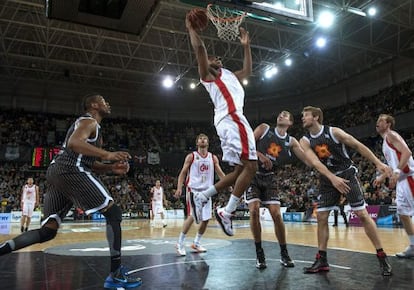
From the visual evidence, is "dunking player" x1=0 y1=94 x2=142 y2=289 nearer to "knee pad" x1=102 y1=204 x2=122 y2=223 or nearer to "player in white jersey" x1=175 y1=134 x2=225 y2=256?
"knee pad" x1=102 y1=204 x2=122 y2=223

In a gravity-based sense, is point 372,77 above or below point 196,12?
above

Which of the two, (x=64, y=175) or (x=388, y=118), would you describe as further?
(x=388, y=118)

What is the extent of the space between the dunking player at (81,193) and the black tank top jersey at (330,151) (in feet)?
8.15

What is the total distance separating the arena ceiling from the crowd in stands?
263 centimetres

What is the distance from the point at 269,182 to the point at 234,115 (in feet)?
5.09

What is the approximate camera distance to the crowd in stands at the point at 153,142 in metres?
22.5

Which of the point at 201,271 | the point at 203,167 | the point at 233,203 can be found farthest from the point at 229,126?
the point at 203,167

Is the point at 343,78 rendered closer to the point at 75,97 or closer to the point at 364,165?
the point at 364,165

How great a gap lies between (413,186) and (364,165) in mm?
16921

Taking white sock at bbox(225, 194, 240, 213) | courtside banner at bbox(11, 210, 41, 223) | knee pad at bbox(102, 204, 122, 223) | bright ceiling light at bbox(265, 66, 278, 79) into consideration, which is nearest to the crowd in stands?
courtside banner at bbox(11, 210, 41, 223)

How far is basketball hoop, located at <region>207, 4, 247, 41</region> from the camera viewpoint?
23.9ft

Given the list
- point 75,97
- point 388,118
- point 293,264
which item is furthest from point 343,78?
point 293,264

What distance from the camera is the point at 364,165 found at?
21719mm

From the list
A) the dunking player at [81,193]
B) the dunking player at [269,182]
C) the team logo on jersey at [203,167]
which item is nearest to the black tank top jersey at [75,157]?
the dunking player at [81,193]
